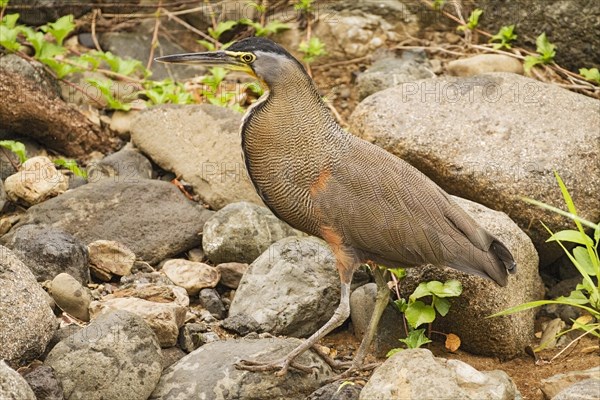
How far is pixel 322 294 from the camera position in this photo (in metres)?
5.70

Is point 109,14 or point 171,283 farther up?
point 109,14

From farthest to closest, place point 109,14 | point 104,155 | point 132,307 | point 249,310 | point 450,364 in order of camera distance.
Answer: point 109,14 → point 104,155 → point 249,310 → point 132,307 → point 450,364

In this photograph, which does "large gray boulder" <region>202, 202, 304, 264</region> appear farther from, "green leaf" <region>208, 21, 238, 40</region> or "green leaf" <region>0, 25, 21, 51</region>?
"green leaf" <region>208, 21, 238, 40</region>

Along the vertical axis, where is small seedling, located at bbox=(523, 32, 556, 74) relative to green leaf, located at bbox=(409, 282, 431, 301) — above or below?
above

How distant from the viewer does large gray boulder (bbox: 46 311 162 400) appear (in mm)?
4617

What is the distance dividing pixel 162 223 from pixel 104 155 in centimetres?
124

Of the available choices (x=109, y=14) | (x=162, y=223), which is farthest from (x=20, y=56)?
(x=162, y=223)

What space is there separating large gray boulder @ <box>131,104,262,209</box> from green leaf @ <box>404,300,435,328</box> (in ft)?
5.39

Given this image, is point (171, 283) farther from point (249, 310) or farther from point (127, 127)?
point (127, 127)

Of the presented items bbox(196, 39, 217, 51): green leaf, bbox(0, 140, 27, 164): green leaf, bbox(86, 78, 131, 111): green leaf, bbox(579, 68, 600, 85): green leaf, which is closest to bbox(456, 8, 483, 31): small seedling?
bbox(579, 68, 600, 85): green leaf

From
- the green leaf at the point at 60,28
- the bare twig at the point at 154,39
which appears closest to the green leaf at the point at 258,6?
the bare twig at the point at 154,39

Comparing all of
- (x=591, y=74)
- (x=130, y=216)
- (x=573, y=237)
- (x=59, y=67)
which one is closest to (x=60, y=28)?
(x=59, y=67)

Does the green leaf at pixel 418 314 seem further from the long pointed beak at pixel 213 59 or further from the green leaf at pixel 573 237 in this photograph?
the long pointed beak at pixel 213 59

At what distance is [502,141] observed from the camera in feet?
20.7
